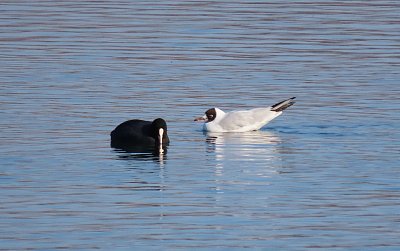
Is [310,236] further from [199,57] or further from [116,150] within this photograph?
[199,57]

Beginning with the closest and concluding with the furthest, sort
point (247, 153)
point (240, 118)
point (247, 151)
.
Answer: point (247, 153) < point (247, 151) < point (240, 118)

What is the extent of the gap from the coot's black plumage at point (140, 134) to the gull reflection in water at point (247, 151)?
648 millimetres

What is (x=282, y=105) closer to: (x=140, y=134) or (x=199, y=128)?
(x=199, y=128)

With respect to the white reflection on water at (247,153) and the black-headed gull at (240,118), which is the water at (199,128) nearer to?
the white reflection on water at (247,153)

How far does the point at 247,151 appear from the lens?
1866 centimetres

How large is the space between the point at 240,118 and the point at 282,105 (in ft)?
2.20

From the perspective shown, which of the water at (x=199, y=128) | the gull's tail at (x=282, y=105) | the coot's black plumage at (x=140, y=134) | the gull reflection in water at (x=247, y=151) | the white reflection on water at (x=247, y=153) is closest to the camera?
the water at (x=199, y=128)

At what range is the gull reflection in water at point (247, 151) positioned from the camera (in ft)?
55.7

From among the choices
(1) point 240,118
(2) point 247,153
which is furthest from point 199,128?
(2) point 247,153

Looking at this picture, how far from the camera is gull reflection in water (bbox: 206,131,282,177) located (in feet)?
55.7

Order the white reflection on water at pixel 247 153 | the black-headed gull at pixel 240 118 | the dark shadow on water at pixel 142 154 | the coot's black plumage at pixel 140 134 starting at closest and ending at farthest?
1. the white reflection on water at pixel 247 153
2. the dark shadow on water at pixel 142 154
3. the coot's black plumage at pixel 140 134
4. the black-headed gull at pixel 240 118

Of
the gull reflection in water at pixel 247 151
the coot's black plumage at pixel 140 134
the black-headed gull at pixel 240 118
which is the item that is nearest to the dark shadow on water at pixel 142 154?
the coot's black plumage at pixel 140 134

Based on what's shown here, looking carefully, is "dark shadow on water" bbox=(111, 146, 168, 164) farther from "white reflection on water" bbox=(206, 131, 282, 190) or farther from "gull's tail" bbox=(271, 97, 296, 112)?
"gull's tail" bbox=(271, 97, 296, 112)

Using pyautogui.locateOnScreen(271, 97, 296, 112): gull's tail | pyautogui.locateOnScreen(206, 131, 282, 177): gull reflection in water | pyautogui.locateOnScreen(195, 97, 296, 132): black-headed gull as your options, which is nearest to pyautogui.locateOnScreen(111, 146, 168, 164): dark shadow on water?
pyautogui.locateOnScreen(206, 131, 282, 177): gull reflection in water
